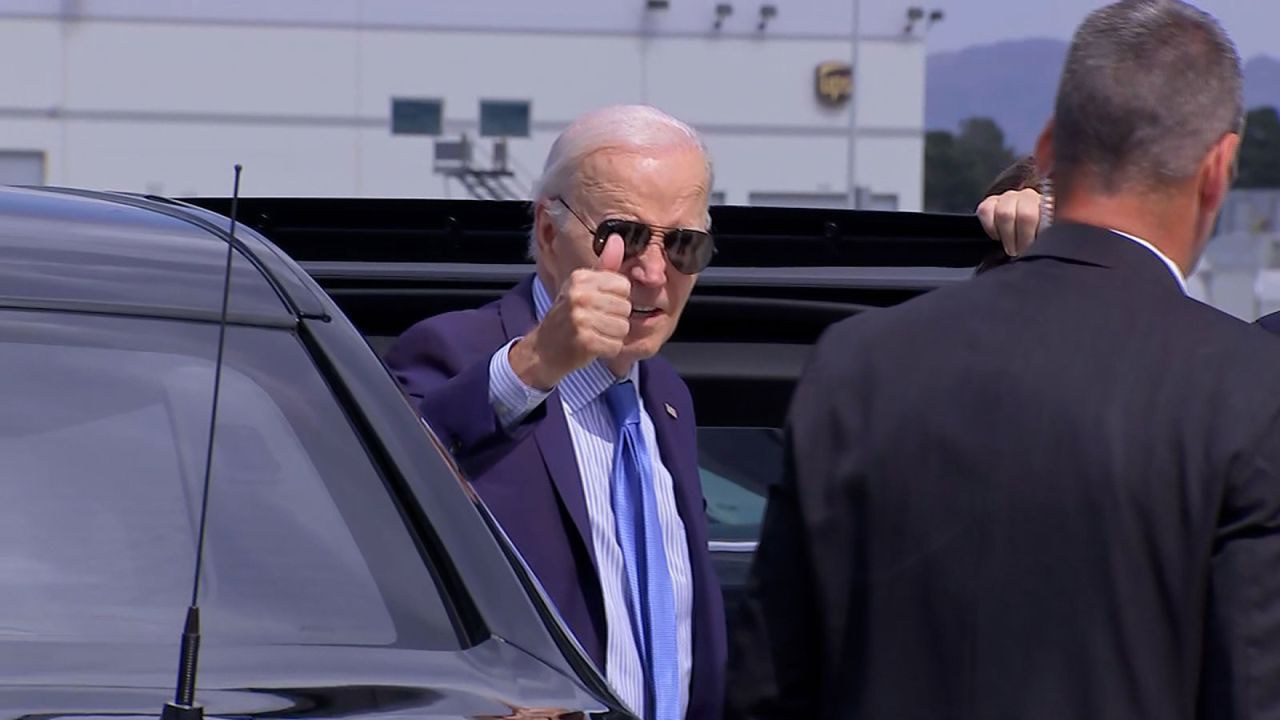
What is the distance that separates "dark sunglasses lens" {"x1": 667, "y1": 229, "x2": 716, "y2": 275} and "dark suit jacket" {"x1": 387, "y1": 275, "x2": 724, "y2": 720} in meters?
0.20

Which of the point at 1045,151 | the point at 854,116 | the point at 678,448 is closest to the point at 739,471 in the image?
the point at 678,448

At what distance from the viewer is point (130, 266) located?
77.8 inches

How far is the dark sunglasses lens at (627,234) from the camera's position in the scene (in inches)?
101

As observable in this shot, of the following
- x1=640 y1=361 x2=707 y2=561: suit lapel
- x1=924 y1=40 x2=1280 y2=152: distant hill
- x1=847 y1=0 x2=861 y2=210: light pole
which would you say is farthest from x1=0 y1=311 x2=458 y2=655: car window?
x1=924 y1=40 x2=1280 y2=152: distant hill

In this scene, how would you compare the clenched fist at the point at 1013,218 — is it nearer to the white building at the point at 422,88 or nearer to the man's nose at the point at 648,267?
the man's nose at the point at 648,267

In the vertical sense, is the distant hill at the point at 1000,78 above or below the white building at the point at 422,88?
below

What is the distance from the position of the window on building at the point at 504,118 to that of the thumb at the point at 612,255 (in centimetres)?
3793

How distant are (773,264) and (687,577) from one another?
93cm

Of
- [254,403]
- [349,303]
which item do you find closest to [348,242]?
[349,303]

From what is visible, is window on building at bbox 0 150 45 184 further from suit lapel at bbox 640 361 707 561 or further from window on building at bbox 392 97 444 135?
suit lapel at bbox 640 361 707 561

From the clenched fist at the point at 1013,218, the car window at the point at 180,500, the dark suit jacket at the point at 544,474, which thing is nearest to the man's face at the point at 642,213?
the dark suit jacket at the point at 544,474

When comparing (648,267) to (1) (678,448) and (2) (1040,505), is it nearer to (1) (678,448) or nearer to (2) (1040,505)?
(1) (678,448)

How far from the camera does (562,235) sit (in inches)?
103

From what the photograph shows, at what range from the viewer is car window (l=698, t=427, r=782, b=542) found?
13.0 ft
